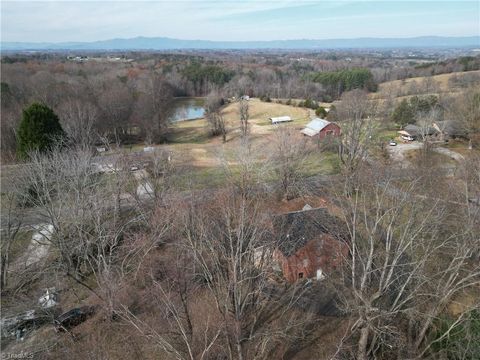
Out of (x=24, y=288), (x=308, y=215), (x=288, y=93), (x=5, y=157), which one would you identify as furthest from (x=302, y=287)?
(x=288, y=93)

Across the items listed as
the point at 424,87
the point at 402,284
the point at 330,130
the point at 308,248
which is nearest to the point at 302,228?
the point at 308,248

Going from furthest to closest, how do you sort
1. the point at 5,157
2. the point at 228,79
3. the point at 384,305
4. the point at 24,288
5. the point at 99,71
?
the point at 228,79
the point at 99,71
the point at 5,157
the point at 24,288
the point at 384,305

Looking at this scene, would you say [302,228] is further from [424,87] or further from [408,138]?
[424,87]

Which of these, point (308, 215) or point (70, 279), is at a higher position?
point (308, 215)

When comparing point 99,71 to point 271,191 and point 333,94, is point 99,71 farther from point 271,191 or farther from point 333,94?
point 271,191

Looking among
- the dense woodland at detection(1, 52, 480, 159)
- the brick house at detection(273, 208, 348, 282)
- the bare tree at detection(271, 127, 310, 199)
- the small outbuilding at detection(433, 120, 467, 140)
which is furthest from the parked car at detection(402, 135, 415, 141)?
the brick house at detection(273, 208, 348, 282)

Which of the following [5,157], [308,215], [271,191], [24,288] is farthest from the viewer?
[5,157]

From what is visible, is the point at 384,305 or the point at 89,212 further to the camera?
the point at 89,212

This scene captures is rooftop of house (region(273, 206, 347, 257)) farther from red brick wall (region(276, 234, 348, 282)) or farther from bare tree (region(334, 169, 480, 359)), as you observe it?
bare tree (region(334, 169, 480, 359))
